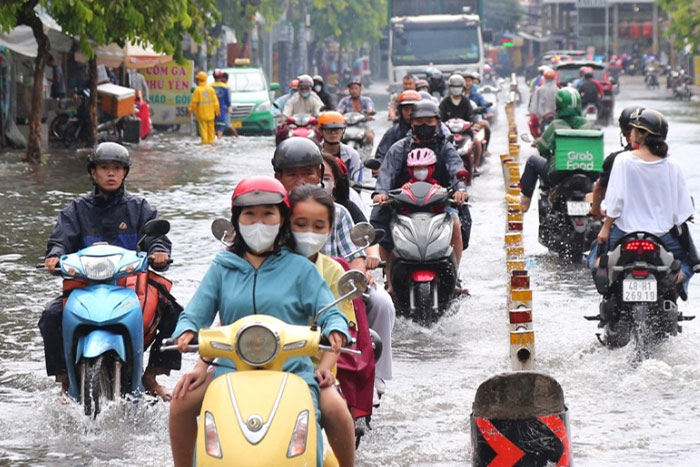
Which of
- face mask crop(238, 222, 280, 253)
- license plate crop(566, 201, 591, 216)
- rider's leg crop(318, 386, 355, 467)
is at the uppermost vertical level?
face mask crop(238, 222, 280, 253)

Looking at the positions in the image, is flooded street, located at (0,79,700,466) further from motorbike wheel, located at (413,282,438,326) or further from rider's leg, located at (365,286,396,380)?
rider's leg, located at (365,286,396,380)

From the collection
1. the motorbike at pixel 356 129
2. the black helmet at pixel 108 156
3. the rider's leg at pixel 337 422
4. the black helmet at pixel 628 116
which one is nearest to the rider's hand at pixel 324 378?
the rider's leg at pixel 337 422

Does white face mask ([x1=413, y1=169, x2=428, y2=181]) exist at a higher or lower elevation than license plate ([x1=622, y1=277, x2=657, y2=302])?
higher

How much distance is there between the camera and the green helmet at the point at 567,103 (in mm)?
14125

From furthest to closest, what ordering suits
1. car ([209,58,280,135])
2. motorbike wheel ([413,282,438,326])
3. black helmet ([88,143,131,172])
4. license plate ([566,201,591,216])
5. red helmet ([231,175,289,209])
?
car ([209,58,280,135]) < license plate ([566,201,591,216]) < motorbike wheel ([413,282,438,326]) < black helmet ([88,143,131,172]) < red helmet ([231,175,289,209])

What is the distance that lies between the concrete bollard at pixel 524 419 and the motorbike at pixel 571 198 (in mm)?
7568

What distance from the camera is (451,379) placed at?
354 inches

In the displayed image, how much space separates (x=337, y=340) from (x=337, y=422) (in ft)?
0.96

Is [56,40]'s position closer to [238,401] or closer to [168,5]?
[168,5]

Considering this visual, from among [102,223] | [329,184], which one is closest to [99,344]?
[102,223]

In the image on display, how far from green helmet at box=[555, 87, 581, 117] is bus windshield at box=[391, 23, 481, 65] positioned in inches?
925

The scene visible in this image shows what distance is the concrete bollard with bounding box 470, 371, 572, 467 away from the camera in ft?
20.3

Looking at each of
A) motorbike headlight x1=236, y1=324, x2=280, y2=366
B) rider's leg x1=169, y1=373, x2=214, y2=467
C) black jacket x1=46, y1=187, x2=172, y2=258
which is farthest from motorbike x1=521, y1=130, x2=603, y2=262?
motorbike headlight x1=236, y1=324, x2=280, y2=366

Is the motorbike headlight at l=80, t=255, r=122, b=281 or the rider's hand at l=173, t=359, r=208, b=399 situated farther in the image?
the motorbike headlight at l=80, t=255, r=122, b=281
